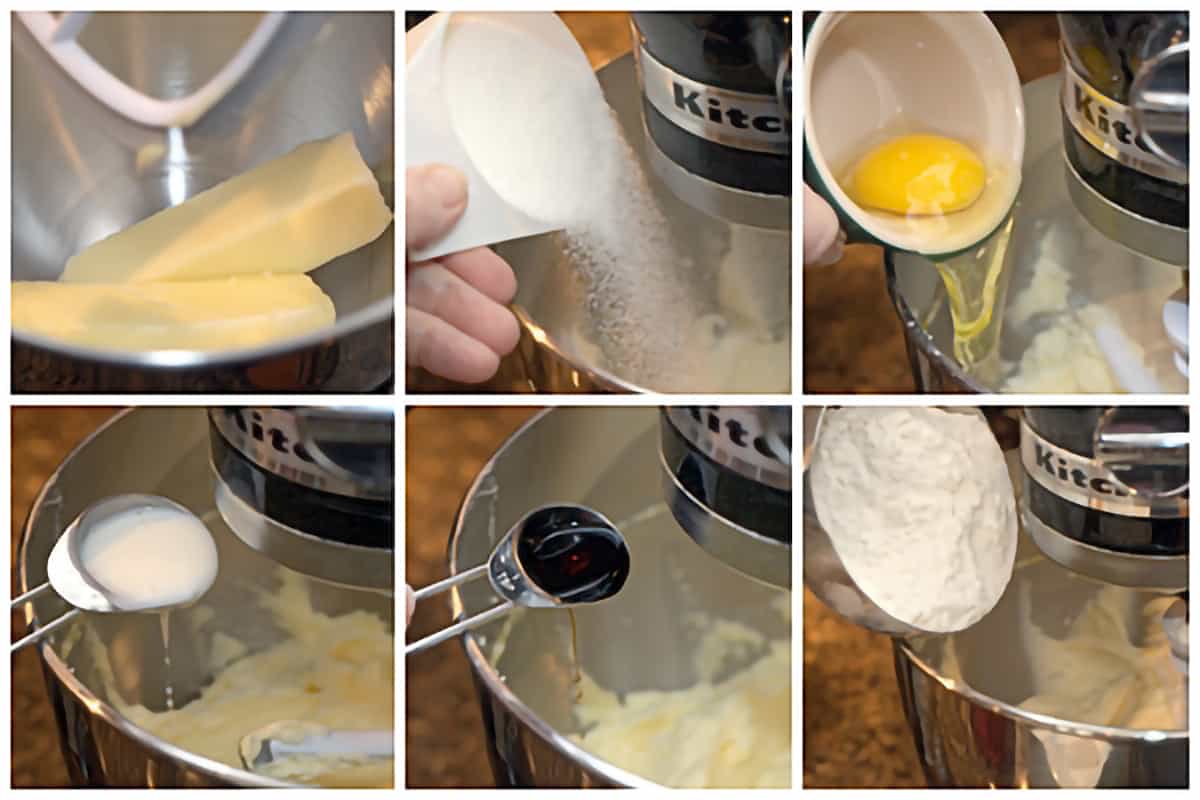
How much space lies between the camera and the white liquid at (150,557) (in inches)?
35.7

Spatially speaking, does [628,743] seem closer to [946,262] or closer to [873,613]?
[873,613]

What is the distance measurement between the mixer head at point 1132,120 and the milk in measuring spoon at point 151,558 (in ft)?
2.01

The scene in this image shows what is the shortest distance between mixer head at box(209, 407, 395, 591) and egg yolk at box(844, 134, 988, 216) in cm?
34

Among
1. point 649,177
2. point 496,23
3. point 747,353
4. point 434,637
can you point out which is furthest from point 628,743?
point 496,23

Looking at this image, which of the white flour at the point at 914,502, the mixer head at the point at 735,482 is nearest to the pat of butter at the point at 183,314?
the mixer head at the point at 735,482

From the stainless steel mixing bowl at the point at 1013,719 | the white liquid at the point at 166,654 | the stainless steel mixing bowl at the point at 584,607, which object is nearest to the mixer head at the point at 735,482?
the stainless steel mixing bowl at the point at 584,607

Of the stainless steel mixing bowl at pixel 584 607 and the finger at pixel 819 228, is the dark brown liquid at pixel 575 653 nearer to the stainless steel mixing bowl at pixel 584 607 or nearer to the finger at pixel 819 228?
the stainless steel mixing bowl at pixel 584 607

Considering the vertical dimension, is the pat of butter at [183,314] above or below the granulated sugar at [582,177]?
below

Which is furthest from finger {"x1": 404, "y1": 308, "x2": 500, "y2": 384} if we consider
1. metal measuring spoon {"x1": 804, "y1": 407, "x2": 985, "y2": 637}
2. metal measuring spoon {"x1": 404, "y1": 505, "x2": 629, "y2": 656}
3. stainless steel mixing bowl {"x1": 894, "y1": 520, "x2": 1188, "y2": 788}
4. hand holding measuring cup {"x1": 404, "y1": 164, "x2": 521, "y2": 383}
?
stainless steel mixing bowl {"x1": 894, "y1": 520, "x2": 1188, "y2": 788}

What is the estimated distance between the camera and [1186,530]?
0.90 metres

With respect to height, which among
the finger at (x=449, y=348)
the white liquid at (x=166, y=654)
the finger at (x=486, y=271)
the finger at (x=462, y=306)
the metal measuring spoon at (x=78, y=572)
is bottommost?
the white liquid at (x=166, y=654)

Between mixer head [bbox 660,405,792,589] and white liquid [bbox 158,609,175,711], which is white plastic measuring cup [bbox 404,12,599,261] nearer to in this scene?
mixer head [bbox 660,405,792,589]

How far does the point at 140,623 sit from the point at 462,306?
301mm

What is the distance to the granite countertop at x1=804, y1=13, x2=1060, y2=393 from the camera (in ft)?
2.88
